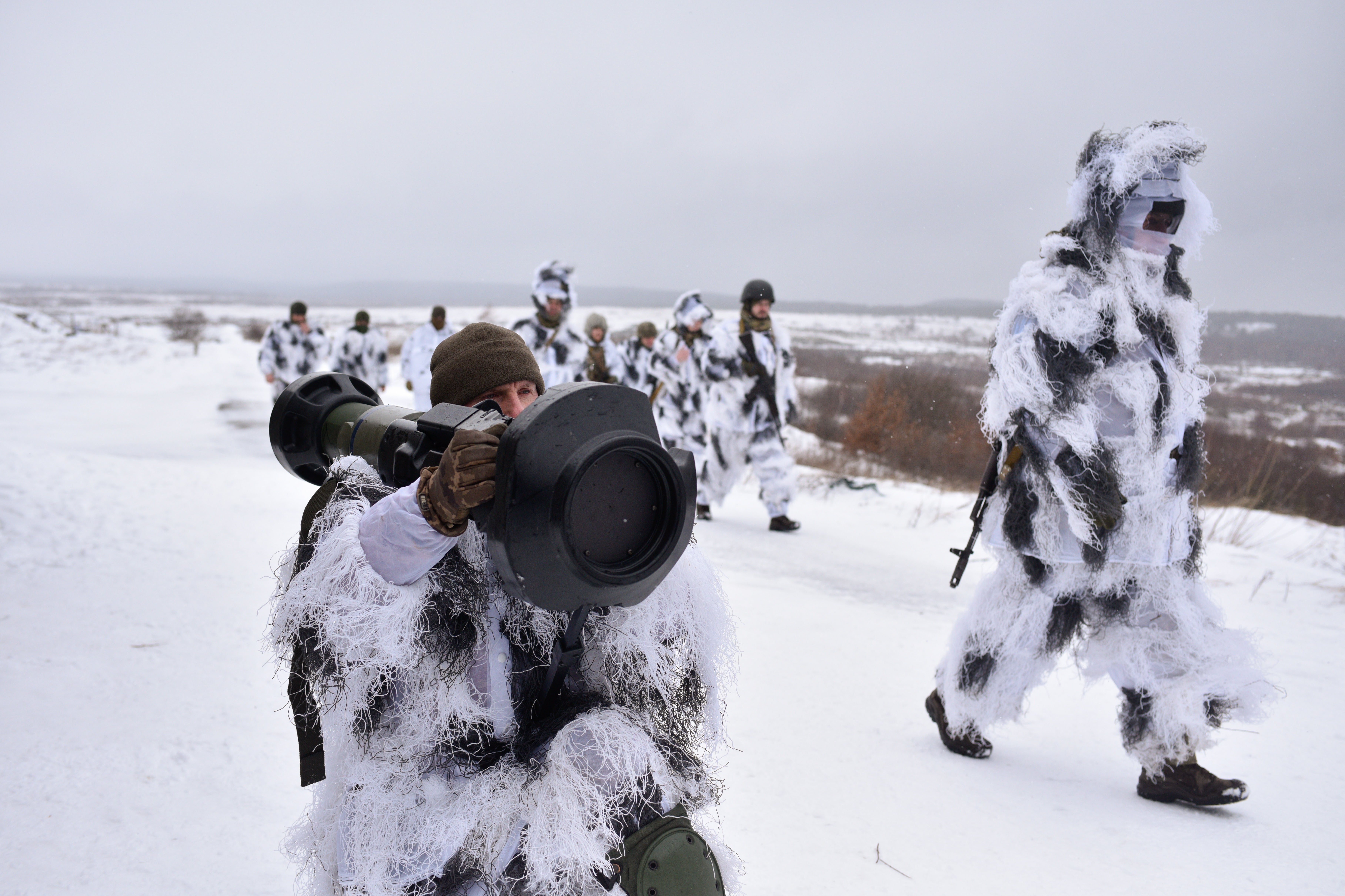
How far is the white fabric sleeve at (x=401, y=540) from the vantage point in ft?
3.78

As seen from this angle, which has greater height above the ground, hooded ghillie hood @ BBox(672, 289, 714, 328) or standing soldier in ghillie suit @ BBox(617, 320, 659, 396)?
hooded ghillie hood @ BBox(672, 289, 714, 328)

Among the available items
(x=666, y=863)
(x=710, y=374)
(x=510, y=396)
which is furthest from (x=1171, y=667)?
(x=710, y=374)

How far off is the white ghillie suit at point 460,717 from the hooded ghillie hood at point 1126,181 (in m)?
2.00

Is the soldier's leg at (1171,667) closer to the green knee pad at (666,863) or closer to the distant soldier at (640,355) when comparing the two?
the green knee pad at (666,863)

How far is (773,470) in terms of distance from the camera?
652cm

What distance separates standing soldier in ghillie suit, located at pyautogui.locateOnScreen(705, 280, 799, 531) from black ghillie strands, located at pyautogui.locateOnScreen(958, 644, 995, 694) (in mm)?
3763

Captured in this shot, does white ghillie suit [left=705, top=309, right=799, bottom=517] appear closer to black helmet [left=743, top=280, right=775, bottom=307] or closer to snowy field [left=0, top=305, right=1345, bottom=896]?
black helmet [left=743, top=280, right=775, bottom=307]

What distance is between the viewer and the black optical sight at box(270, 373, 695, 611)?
105 centimetres

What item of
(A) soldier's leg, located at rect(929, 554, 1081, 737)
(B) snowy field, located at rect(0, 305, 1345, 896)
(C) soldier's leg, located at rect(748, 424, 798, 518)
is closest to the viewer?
(B) snowy field, located at rect(0, 305, 1345, 896)

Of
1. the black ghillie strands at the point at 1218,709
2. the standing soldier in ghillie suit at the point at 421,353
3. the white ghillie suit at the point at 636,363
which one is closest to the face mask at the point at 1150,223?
the black ghillie strands at the point at 1218,709

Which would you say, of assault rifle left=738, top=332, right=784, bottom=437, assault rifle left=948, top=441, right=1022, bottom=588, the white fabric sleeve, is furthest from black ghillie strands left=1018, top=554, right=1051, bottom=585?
assault rifle left=738, top=332, right=784, bottom=437

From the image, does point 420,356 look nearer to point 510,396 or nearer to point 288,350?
point 288,350

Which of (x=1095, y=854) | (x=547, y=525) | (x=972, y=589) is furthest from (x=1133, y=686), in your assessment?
(x=972, y=589)

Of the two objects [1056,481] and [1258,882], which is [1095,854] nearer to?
[1258,882]
